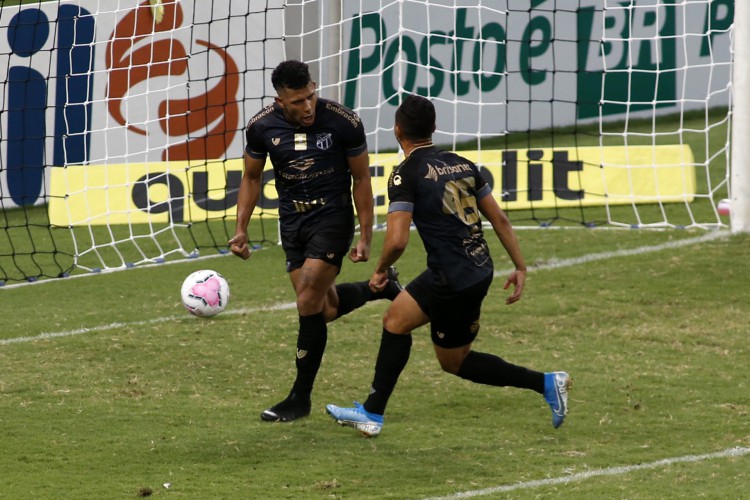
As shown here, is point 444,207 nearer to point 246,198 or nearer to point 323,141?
point 323,141

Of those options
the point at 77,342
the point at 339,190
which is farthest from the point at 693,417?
the point at 77,342

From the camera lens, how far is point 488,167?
13.7 meters

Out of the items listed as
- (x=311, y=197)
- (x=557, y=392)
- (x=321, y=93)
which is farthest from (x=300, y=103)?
(x=321, y=93)

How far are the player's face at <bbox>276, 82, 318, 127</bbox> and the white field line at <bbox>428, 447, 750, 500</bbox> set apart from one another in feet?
7.75

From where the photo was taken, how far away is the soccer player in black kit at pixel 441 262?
6.46 meters

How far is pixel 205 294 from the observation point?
9258 millimetres

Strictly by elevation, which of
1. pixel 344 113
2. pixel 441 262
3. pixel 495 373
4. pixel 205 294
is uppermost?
pixel 344 113

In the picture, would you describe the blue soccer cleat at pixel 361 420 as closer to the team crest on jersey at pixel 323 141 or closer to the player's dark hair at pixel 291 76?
the team crest on jersey at pixel 323 141

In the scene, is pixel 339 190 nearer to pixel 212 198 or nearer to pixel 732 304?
pixel 732 304

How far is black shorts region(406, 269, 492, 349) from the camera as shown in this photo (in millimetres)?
6508

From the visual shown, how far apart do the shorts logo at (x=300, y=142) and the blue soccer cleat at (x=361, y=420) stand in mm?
1506

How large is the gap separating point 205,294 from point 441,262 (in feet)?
10.5

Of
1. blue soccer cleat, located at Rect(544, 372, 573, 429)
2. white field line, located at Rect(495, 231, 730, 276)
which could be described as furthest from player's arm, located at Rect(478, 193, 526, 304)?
white field line, located at Rect(495, 231, 730, 276)

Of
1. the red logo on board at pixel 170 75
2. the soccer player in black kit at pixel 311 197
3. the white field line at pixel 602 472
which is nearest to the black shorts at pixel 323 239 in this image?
the soccer player in black kit at pixel 311 197
